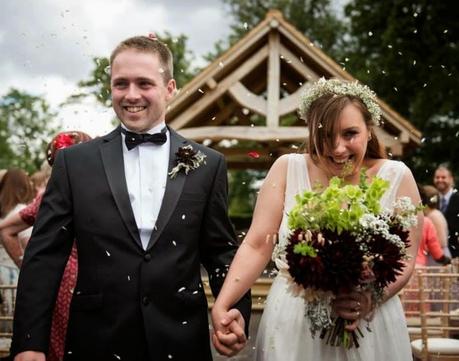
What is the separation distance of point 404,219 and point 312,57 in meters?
9.58

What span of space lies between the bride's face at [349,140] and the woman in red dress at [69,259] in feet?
5.87

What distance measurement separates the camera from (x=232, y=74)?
44.0 feet

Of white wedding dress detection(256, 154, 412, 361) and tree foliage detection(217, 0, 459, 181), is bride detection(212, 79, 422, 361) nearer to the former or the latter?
white wedding dress detection(256, 154, 412, 361)

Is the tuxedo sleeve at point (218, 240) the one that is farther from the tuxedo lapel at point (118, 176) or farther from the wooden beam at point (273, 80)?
the wooden beam at point (273, 80)

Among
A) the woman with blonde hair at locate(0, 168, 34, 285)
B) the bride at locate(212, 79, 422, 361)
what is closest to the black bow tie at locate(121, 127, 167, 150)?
the bride at locate(212, 79, 422, 361)

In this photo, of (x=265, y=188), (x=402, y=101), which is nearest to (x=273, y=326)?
(x=265, y=188)

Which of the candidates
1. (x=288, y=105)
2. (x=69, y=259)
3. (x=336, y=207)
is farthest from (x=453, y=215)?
(x=336, y=207)

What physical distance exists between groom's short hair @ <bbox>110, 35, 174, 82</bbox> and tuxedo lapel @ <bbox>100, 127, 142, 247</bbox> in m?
0.34

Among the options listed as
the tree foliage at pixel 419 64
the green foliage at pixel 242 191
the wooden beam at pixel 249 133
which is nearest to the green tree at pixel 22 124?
the green foliage at pixel 242 191

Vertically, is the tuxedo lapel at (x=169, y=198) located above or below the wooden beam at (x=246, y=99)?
below

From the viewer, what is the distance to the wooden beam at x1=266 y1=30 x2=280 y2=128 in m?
13.3

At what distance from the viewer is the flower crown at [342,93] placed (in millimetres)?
3850

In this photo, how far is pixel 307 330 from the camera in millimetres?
3779

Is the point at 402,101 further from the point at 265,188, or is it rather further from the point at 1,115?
the point at 1,115
